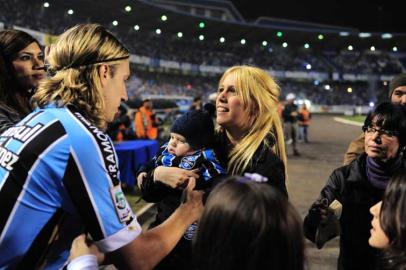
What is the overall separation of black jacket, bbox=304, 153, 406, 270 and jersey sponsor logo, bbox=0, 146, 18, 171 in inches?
72.5

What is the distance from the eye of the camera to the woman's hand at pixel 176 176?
2355 millimetres

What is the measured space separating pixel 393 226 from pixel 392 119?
1172mm

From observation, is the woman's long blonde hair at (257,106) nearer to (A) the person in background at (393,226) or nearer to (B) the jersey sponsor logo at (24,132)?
(A) the person in background at (393,226)

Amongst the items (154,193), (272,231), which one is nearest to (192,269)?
(154,193)

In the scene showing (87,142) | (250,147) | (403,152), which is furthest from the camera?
(403,152)

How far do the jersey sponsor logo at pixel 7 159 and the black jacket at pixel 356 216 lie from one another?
6.04 ft

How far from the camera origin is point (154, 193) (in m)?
2.63

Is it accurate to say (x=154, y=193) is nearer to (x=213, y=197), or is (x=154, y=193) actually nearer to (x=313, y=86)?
(x=213, y=197)

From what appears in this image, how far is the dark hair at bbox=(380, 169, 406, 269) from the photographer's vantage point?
5.94 ft

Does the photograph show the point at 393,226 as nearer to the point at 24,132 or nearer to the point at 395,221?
the point at 395,221

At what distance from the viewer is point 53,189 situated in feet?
5.24

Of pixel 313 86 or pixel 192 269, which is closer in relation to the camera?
pixel 192 269

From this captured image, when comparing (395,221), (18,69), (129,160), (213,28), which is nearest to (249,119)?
(395,221)

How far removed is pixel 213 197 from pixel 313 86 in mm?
73349
